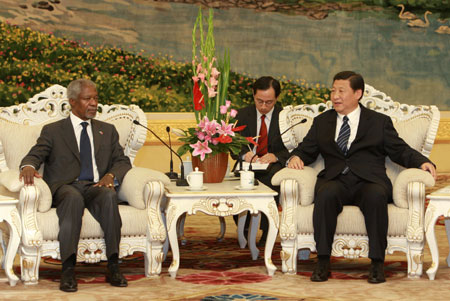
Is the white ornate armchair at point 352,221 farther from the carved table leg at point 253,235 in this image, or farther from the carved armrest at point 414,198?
the carved table leg at point 253,235

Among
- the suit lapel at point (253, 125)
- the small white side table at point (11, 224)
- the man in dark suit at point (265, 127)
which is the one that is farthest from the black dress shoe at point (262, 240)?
the small white side table at point (11, 224)

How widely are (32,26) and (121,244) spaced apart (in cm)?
430

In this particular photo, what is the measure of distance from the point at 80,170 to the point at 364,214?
5.85 ft

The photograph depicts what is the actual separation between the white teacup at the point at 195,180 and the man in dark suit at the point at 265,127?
37.8 inches

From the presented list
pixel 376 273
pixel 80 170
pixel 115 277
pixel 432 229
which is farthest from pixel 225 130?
pixel 432 229

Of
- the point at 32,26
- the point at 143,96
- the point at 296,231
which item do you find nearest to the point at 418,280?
the point at 296,231

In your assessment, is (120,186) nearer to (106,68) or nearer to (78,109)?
(78,109)

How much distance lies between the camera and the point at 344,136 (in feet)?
16.3

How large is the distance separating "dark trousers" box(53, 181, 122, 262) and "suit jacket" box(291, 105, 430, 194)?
133 centimetres

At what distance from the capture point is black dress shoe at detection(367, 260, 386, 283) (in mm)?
4395

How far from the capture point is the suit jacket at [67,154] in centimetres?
470

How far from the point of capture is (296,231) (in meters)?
4.62

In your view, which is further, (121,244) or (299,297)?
(121,244)

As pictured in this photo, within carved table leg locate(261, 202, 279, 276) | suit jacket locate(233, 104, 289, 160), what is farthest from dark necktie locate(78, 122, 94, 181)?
suit jacket locate(233, 104, 289, 160)
